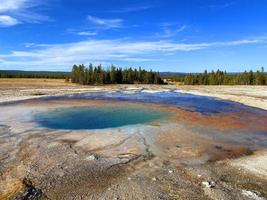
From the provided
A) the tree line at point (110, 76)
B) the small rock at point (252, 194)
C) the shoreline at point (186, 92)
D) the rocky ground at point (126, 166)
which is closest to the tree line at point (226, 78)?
the tree line at point (110, 76)

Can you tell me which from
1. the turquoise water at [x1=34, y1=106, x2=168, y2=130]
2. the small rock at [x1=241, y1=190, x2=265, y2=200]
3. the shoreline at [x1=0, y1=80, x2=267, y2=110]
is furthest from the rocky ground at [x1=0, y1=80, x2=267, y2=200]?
the shoreline at [x1=0, y1=80, x2=267, y2=110]

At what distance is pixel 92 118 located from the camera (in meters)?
23.5

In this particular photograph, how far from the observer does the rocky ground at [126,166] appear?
30.5 ft

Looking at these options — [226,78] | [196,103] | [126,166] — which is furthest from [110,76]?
[126,166]

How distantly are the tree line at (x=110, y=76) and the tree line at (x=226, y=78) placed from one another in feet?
41.3

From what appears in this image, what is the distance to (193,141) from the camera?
15875 millimetres

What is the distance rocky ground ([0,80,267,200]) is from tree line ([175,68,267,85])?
82658 mm

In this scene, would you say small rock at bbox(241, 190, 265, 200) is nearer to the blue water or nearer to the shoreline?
the blue water

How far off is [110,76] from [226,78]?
1386 inches

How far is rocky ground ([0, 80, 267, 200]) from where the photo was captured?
9281 mm

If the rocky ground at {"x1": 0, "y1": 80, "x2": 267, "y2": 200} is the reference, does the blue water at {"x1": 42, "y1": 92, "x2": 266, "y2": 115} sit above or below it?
below

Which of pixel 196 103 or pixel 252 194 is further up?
pixel 252 194

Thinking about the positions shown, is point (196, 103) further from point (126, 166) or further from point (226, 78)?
point (226, 78)

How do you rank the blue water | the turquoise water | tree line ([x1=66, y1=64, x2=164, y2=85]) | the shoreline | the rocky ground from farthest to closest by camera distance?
tree line ([x1=66, y1=64, x2=164, y2=85])
the shoreline
the blue water
the turquoise water
the rocky ground
